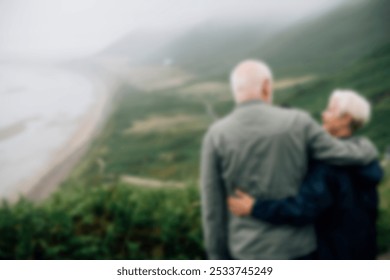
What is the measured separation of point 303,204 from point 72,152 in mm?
2481

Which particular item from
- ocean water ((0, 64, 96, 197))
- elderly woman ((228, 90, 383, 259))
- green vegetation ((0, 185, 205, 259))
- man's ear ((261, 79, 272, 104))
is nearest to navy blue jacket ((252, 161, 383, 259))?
elderly woman ((228, 90, 383, 259))

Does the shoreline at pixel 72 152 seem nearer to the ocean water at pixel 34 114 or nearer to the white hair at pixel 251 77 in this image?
the ocean water at pixel 34 114

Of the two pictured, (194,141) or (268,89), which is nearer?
(268,89)

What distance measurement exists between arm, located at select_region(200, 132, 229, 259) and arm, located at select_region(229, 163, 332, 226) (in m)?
0.15

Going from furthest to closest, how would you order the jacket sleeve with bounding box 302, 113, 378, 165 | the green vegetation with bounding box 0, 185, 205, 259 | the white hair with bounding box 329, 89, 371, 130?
the green vegetation with bounding box 0, 185, 205, 259 → the white hair with bounding box 329, 89, 371, 130 → the jacket sleeve with bounding box 302, 113, 378, 165

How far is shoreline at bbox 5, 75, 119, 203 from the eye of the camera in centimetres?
356

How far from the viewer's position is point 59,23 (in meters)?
3.73

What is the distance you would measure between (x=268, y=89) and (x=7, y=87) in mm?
2716

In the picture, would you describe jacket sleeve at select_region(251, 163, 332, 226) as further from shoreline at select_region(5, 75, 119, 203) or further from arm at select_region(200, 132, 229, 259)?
shoreline at select_region(5, 75, 119, 203)

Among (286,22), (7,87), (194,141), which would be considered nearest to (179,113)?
(194,141)

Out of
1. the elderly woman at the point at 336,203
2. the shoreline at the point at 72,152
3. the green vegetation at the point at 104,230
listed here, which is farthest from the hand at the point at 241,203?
the shoreline at the point at 72,152

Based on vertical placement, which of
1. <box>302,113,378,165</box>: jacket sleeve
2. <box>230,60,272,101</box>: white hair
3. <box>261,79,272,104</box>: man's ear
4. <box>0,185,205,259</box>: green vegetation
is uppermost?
<box>230,60,272,101</box>: white hair
